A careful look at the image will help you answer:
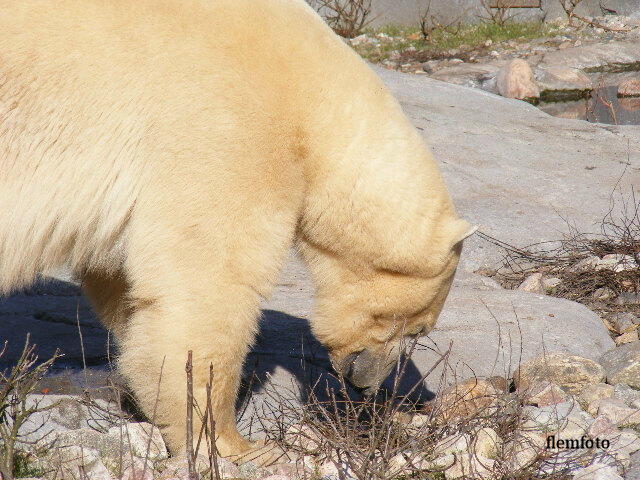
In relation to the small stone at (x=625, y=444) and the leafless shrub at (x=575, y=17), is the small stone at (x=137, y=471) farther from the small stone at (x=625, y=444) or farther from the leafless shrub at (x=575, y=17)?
the leafless shrub at (x=575, y=17)

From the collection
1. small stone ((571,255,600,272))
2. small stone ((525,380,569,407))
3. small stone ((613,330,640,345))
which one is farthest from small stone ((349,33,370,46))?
small stone ((525,380,569,407))

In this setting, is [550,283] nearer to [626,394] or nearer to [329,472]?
[626,394]

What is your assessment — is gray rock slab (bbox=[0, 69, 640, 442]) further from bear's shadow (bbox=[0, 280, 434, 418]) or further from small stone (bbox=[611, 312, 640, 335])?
small stone (bbox=[611, 312, 640, 335])

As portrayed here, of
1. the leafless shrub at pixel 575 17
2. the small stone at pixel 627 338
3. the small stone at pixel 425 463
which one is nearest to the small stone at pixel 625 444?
the small stone at pixel 425 463

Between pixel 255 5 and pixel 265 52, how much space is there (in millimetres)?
256

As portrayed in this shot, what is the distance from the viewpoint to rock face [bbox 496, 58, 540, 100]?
1288 cm

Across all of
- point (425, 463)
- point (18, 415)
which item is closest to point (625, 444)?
point (425, 463)

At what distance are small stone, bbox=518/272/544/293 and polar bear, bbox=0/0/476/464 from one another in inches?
111

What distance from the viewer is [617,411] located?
3.76 meters

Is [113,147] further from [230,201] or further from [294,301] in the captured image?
[294,301]

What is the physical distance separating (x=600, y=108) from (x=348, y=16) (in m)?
6.65

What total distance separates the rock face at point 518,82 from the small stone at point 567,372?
9.14m

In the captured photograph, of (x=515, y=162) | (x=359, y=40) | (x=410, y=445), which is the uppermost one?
(x=410, y=445)

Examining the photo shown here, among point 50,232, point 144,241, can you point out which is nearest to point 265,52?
point 144,241
